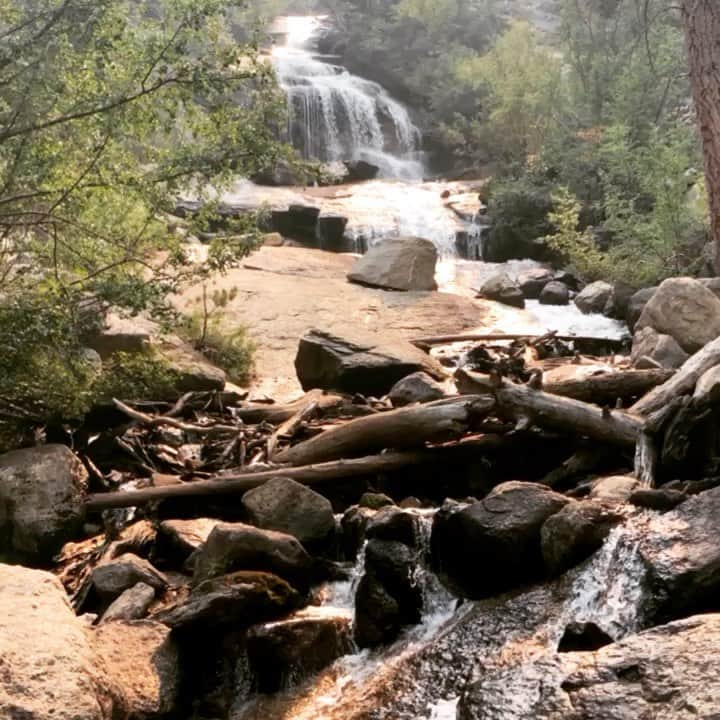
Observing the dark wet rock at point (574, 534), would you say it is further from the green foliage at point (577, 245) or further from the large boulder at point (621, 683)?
the green foliage at point (577, 245)

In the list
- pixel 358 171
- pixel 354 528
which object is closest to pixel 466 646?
pixel 354 528

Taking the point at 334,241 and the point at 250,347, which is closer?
the point at 250,347

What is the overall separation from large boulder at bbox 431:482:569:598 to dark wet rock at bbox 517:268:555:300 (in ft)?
34.5

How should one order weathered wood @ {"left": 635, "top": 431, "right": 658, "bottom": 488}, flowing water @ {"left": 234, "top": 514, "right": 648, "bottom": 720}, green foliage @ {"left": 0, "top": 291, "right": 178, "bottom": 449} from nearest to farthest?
1. flowing water @ {"left": 234, "top": 514, "right": 648, "bottom": 720}
2. weathered wood @ {"left": 635, "top": 431, "right": 658, "bottom": 488}
3. green foliage @ {"left": 0, "top": 291, "right": 178, "bottom": 449}

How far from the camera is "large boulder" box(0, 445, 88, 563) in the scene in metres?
5.60

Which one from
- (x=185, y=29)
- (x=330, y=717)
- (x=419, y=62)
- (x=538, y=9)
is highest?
(x=538, y=9)

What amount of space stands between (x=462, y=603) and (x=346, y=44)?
31933 mm

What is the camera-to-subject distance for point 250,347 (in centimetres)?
1066

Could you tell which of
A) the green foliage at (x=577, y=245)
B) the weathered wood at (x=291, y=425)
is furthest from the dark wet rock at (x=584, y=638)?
the green foliage at (x=577, y=245)

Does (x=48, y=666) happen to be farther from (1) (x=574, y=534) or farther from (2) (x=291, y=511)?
(1) (x=574, y=534)

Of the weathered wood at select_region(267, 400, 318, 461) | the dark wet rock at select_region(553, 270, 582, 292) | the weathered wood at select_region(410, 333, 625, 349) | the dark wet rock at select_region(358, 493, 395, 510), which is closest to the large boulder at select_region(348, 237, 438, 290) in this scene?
the dark wet rock at select_region(553, 270, 582, 292)

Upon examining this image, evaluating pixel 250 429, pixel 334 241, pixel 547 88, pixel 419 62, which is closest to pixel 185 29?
pixel 250 429

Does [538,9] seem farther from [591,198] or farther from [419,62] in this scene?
[591,198]

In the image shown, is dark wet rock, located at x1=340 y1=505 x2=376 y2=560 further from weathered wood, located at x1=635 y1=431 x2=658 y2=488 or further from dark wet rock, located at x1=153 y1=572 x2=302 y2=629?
weathered wood, located at x1=635 y1=431 x2=658 y2=488
